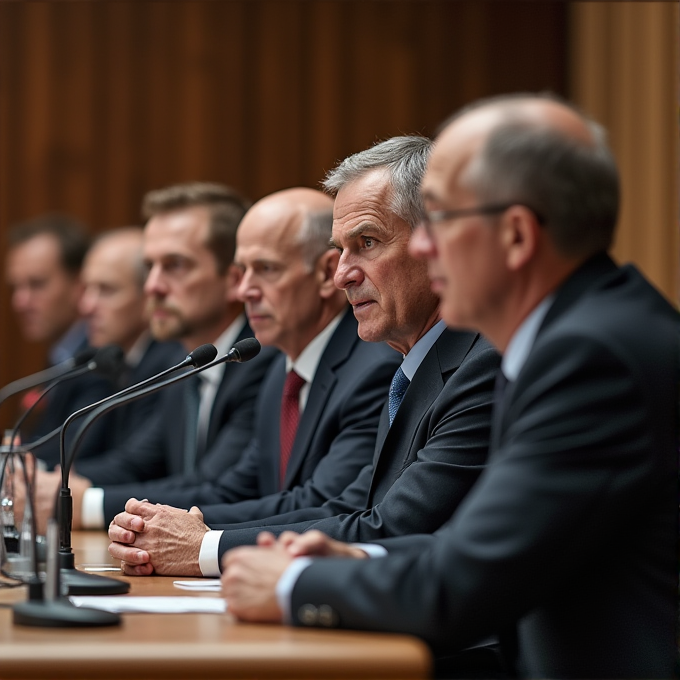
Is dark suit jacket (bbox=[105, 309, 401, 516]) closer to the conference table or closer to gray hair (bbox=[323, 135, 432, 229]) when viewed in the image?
gray hair (bbox=[323, 135, 432, 229])

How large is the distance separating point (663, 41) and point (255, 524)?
343 centimetres

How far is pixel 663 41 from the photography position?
488 centimetres

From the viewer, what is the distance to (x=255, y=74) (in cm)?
625

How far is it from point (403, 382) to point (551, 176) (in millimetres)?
1073

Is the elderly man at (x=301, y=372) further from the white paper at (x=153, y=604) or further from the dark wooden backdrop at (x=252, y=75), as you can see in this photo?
the dark wooden backdrop at (x=252, y=75)

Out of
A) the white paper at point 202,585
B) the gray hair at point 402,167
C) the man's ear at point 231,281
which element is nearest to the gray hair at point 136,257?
the man's ear at point 231,281

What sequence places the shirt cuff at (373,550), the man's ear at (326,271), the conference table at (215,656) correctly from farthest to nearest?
the man's ear at (326,271), the shirt cuff at (373,550), the conference table at (215,656)

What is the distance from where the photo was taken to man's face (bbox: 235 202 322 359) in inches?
130

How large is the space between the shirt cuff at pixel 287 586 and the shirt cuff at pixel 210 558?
74 cm

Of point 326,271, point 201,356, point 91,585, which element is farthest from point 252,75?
point 91,585

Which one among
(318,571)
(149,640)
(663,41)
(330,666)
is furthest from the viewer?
(663,41)

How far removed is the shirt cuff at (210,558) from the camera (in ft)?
7.34

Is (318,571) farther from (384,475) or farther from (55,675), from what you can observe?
(384,475)

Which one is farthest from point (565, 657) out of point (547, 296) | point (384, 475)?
point (384, 475)
